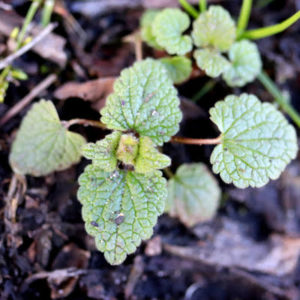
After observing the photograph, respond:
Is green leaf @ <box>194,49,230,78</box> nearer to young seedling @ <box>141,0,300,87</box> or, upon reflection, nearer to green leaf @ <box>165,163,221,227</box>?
young seedling @ <box>141,0,300,87</box>

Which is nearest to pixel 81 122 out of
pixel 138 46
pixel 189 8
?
pixel 138 46

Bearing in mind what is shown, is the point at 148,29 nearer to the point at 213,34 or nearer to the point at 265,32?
the point at 213,34

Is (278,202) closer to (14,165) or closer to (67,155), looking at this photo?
(67,155)

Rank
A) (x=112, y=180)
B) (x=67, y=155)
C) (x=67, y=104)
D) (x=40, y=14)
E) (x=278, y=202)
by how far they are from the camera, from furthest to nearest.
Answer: (x=278, y=202) < (x=40, y=14) < (x=67, y=104) < (x=67, y=155) < (x=112, y=180)

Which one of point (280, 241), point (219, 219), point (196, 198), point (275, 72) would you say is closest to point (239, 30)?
point (275, 72)

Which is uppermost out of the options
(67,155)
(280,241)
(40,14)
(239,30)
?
(40,14)

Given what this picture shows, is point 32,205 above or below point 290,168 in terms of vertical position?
above

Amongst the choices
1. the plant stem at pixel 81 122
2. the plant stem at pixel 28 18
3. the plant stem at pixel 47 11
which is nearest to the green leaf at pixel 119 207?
the plant stem at pixel 81 122

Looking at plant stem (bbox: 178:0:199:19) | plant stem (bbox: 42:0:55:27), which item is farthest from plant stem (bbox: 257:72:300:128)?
plant stem (bbox: 42:0:55:27)
